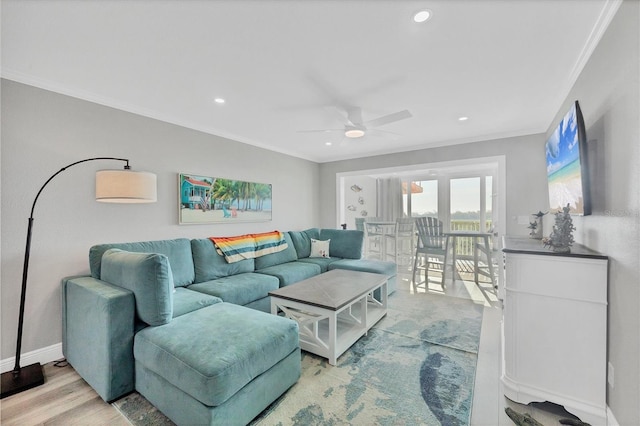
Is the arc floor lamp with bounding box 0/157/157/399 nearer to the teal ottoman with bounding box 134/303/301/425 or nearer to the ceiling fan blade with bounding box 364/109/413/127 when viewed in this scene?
the teal ottoman with bounding box 134/303/301/425

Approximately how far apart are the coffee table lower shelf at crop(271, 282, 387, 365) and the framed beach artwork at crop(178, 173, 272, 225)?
1707 millimetres

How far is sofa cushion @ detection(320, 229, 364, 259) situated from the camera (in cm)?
447

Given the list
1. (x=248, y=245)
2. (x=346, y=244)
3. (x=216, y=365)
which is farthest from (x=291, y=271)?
(x=216, y=365)

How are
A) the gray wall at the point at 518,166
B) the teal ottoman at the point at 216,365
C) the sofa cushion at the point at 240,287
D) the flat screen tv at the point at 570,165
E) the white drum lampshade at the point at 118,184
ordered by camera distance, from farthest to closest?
the gray wall at the point at 518,166
the sofa cushion at the point at 240,287
the white drum lampshade at the point at 118,184
the flat screen tv at the point at 570,165
the teal ottoman at the point at 216,365

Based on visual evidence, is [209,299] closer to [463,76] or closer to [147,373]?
[147,373]

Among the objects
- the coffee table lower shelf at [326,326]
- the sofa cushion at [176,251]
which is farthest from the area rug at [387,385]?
the sofa cushion at [176,251]

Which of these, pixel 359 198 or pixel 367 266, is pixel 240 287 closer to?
pixel 367 266

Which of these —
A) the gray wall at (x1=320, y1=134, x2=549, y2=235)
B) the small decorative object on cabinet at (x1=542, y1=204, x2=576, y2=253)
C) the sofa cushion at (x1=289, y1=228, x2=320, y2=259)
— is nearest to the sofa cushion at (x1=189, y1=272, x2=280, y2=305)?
the sofa cushion at (x1=289, y1=228, x2=320, y2=259)

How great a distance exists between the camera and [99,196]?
2.26 metres

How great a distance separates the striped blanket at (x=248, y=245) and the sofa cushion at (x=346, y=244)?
0.93 metres

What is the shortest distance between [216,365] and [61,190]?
227 cm

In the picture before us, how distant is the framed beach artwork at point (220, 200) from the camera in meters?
3.29

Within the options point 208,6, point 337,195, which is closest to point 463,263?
point 337,195

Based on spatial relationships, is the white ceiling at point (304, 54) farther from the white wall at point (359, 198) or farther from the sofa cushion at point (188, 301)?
the white wall at point (359, 198)
